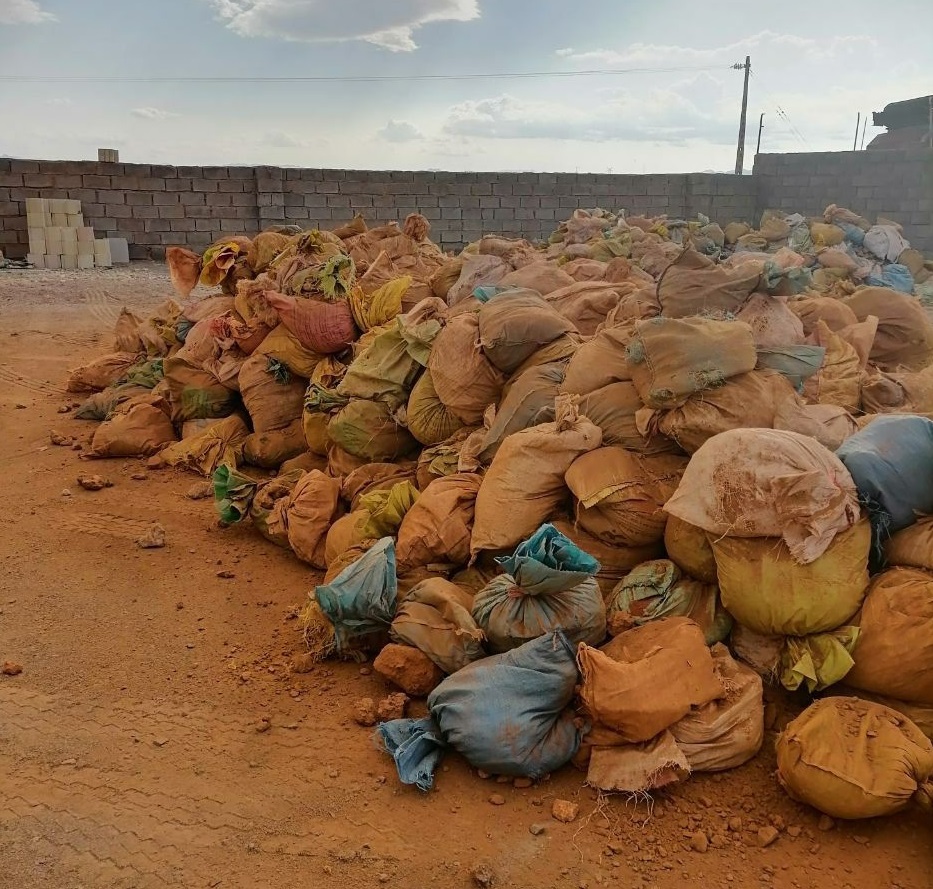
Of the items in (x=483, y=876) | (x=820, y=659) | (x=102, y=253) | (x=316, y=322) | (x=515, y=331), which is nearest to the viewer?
(x=483, y=876)

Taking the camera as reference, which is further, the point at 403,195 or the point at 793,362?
the point at 403,195

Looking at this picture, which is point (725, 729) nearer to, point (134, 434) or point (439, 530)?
point (439, 530)

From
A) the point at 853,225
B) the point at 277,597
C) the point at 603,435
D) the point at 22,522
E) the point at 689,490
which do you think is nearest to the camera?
the point at 689,490

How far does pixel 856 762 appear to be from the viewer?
2.06 m

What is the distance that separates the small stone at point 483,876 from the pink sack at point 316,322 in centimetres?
311

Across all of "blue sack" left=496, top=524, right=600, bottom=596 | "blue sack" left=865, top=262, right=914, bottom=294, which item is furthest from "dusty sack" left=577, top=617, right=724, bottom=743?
"blue sack" left=865, top=262, right=914, bottom=294

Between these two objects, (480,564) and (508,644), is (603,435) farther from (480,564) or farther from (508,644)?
(508,644)

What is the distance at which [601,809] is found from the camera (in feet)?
7.29

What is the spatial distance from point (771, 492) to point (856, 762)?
0.73 metres

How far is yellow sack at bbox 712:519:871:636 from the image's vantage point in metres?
2.35

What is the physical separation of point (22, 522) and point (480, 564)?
257 centimetres

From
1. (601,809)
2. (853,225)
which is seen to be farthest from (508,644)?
(853,225)

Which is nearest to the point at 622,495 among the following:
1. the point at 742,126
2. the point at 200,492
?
the point at 200,492

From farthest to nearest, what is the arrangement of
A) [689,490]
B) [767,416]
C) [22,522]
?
1. [22,522]
2. [767,416]
3. [689,490]
